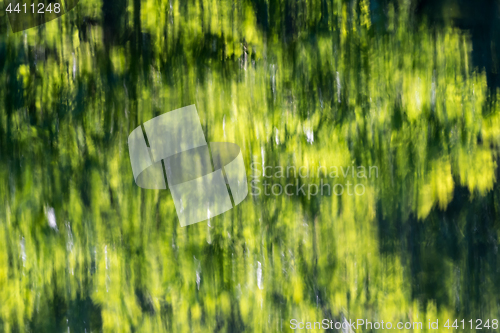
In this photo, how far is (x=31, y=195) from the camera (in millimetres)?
599

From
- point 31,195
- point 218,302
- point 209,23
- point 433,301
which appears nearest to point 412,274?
point 433,301

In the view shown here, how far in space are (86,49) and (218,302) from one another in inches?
19.3

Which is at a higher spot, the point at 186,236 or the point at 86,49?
the point at 86,49

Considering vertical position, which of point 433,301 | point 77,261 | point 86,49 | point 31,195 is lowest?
point 433,301

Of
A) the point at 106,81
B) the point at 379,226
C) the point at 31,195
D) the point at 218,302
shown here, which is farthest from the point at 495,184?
the point at 31,195

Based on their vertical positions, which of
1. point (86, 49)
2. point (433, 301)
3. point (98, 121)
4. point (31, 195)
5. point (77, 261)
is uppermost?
point (86, 49)

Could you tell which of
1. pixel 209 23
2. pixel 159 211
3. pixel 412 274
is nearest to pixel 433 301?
pixel 412 274

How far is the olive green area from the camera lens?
58cm

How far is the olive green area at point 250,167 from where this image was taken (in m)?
0.58

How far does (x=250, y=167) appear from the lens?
59cm

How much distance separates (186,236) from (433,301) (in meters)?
0.44

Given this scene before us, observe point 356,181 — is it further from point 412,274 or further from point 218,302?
point 218,302

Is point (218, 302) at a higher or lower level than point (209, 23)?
lower

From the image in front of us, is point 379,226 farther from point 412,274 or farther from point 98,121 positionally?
point 98,121
